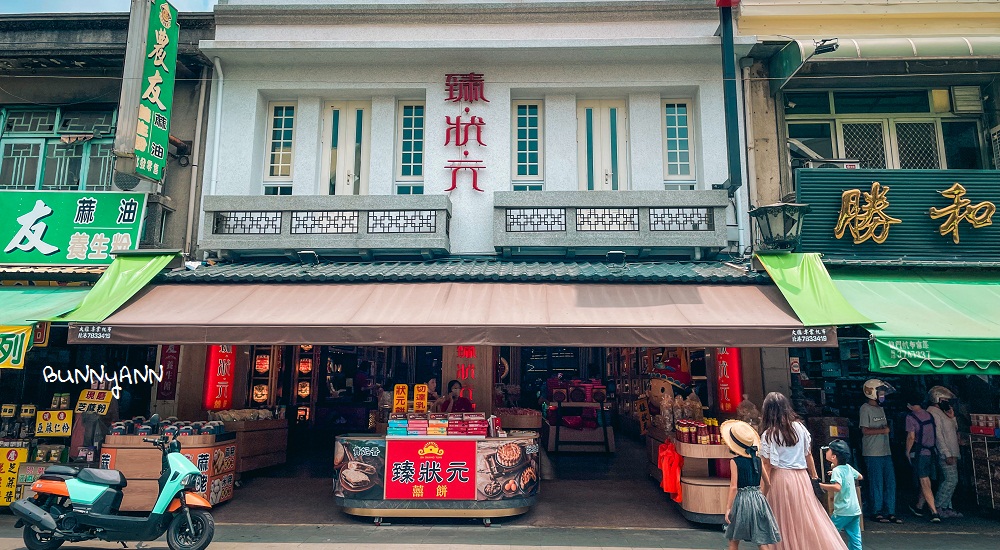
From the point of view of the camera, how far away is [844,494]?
617 centimetres

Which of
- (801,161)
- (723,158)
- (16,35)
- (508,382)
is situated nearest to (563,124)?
(723,158)

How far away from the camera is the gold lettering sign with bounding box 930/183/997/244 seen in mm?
9797

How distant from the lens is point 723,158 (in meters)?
10.9

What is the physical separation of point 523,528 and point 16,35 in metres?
13.0

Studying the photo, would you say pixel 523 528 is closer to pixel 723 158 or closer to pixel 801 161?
pixel 723 158

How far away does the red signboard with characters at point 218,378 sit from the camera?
10.8m

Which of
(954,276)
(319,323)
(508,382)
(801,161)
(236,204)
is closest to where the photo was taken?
(319,323)

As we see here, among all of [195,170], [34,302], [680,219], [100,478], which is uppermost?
[195,170]

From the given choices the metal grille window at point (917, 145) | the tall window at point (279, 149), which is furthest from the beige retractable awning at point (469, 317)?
the metal grille window at point (917, 145)

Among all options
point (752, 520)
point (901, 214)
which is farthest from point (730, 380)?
point (752, 520)

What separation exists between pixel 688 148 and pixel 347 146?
21.7 ft

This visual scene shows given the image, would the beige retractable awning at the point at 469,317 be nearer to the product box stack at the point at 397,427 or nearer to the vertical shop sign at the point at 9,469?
the product box stack at the point at 397,427

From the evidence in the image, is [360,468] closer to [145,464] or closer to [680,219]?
[145,464]

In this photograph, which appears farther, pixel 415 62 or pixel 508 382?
pixel 508 382
